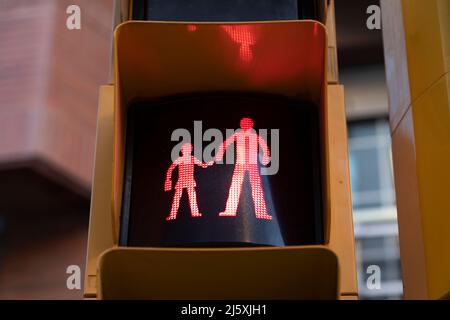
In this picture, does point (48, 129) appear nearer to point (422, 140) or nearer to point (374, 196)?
point (422, 140)

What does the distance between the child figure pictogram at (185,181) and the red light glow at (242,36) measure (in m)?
0.43

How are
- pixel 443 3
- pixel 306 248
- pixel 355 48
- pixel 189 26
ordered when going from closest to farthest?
pixel 306 248, pixel 189 26, pixel 443 3, pixel 355 48

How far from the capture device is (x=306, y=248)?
3.09m

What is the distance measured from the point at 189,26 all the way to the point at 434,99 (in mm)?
1106

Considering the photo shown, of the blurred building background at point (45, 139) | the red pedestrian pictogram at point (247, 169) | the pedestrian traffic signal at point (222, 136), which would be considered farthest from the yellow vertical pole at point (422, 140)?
the blurred building background at point (45, 139)

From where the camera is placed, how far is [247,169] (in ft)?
11.7

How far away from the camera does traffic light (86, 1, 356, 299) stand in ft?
11.3

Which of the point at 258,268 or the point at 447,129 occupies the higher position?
the point at 447,129

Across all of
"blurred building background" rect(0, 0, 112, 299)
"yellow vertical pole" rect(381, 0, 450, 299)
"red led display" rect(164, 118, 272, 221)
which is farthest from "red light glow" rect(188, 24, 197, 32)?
"blurred building background" rect(0, 0, 112, 299)

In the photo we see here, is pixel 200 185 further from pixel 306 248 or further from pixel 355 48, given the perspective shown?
pixel 355 48

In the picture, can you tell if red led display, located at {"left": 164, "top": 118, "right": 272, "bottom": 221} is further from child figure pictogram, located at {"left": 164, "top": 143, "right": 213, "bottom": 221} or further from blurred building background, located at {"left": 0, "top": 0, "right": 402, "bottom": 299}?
blurred building background, located at {"left": 0, "top": 0, "right": 402, "bottom": 299}

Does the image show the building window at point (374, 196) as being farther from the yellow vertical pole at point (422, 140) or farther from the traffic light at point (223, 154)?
the traffic light at point (223, 154)
